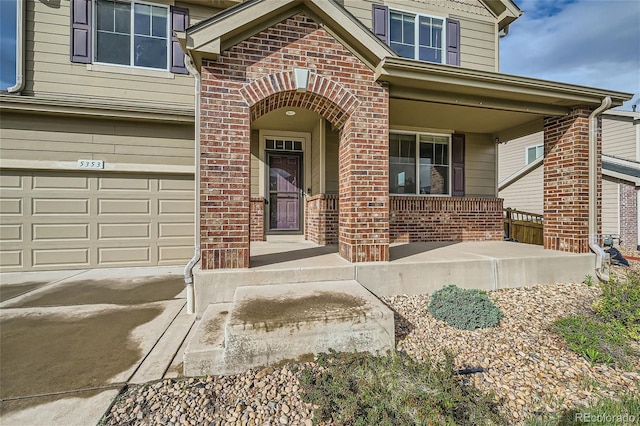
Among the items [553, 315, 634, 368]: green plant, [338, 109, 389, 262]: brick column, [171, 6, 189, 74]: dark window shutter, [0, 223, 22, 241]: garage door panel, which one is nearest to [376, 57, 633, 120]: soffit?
[338, 109, 389, 262]: brick column

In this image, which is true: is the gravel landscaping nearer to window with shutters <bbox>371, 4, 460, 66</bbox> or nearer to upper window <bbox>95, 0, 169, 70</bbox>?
window with shutters <bbox>371, 4, 460, 66</bbox>

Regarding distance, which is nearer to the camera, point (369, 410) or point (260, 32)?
point (369, 410)

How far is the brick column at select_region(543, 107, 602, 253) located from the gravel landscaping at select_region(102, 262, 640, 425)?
247cm

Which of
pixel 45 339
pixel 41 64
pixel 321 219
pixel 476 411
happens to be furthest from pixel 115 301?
pixel 41 64

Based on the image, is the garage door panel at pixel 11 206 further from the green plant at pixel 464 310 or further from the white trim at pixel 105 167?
the green plant at pixel 464 310

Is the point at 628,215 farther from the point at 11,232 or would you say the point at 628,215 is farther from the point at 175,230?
the point at 11,232

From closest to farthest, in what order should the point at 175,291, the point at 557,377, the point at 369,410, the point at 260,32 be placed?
the point at 369,410 → the point at 557,377 → the point at 260,32 → the point at 175,291

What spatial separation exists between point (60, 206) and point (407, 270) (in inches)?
252

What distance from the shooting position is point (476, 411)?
180cm

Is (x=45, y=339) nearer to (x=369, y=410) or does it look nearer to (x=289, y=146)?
(x=369, y=410)

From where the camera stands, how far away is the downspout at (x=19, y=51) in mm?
5137

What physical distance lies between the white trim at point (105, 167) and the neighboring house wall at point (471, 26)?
611cm

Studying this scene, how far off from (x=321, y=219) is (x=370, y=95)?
2615mm

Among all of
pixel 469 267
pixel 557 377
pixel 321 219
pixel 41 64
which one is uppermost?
pixel 41 64
